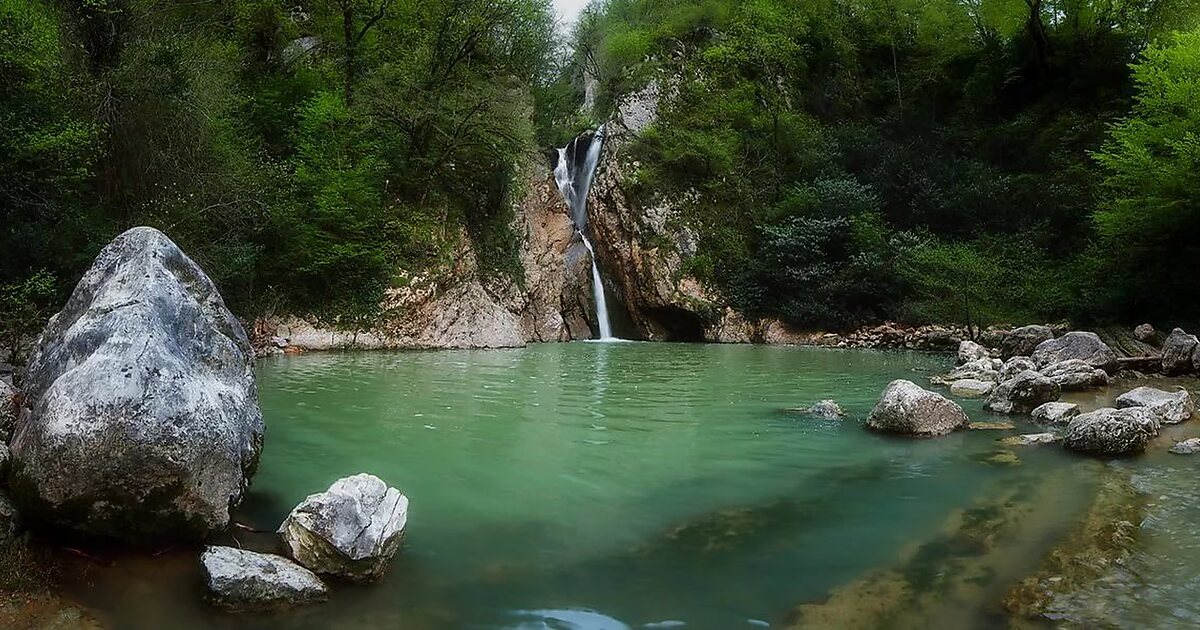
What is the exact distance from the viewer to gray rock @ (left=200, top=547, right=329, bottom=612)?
10.2 feet

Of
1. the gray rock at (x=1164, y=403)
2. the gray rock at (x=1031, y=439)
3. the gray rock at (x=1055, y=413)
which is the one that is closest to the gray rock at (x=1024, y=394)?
the gray rock at (x=1055, y=413)

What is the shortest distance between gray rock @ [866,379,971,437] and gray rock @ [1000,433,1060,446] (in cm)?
60

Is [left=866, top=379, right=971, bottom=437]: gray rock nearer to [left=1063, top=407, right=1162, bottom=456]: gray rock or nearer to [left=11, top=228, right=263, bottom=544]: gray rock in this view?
[left=1063, top=407, right=1162, bottom=456]: gray rock

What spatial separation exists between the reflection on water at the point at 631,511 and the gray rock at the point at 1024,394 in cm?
32

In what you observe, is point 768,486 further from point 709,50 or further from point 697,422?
point 709,50

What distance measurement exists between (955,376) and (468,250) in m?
14.8

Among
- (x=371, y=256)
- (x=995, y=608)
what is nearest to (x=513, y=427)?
(x=995, y=608)

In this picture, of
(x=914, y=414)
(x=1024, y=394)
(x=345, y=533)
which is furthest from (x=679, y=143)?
(x=345, y=533)

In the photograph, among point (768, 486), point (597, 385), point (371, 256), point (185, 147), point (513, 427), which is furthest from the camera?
point (371, 256)

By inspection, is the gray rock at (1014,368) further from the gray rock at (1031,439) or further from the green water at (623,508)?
the gray rock at (1031,439)

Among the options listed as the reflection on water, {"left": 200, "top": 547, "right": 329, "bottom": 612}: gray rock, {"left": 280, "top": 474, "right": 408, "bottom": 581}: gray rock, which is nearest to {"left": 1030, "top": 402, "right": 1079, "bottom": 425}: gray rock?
the reflection on water

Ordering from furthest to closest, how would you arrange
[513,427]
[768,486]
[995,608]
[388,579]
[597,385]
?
[597,385], [513,427], [768,486], [388,579], [995,608]

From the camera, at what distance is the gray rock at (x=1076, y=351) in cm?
1190

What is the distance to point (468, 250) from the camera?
72.1ft
